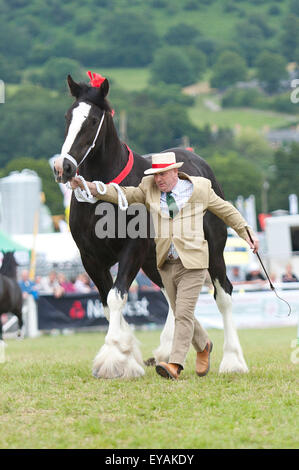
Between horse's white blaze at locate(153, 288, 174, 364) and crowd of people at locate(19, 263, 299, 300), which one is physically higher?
crowd of people at locate(19, 263, 299, 300)

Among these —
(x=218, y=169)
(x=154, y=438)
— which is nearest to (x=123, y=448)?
(x=154, y=438)

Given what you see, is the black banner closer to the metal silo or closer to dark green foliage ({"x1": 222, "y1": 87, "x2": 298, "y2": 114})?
the metal silo

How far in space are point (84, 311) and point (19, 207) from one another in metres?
16.7

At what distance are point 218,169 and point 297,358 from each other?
112 m

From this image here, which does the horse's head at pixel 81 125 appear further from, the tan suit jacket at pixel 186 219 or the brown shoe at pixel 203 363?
the brown shoe at pixel 203 363

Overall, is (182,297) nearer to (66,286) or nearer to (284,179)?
(66,286)

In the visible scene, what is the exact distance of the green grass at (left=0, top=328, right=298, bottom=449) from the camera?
5070 millimetres

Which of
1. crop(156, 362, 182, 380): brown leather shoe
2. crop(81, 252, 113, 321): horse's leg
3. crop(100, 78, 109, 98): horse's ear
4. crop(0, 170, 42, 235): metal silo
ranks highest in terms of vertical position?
crop(0, 170, 42, 235): metal silo

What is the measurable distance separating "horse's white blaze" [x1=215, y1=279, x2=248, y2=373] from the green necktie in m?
1.47

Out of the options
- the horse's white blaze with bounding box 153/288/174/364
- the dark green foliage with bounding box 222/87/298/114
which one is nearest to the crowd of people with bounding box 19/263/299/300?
the horse's white blaze with bounding box 153/288/174/364

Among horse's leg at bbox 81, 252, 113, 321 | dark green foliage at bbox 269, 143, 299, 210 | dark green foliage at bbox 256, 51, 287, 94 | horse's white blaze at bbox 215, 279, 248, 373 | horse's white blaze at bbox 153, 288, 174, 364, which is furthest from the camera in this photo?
dark green foliage at bbox 256, 51, 287, 94

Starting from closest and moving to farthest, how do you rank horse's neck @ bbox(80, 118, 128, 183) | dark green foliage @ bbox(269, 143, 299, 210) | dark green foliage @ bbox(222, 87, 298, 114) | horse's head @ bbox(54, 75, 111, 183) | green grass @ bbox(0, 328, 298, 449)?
green grass @ bbox(0, 328, 298, 449) < horse's head @ bbox(54, 75, 111, 183) < horse's neck @ bbox(80, 118, 128, 183) < dark green foliage @ bbox(269, 143, 299, 210) < dark green foliage @ bbox(222, 87, 298, 114)
